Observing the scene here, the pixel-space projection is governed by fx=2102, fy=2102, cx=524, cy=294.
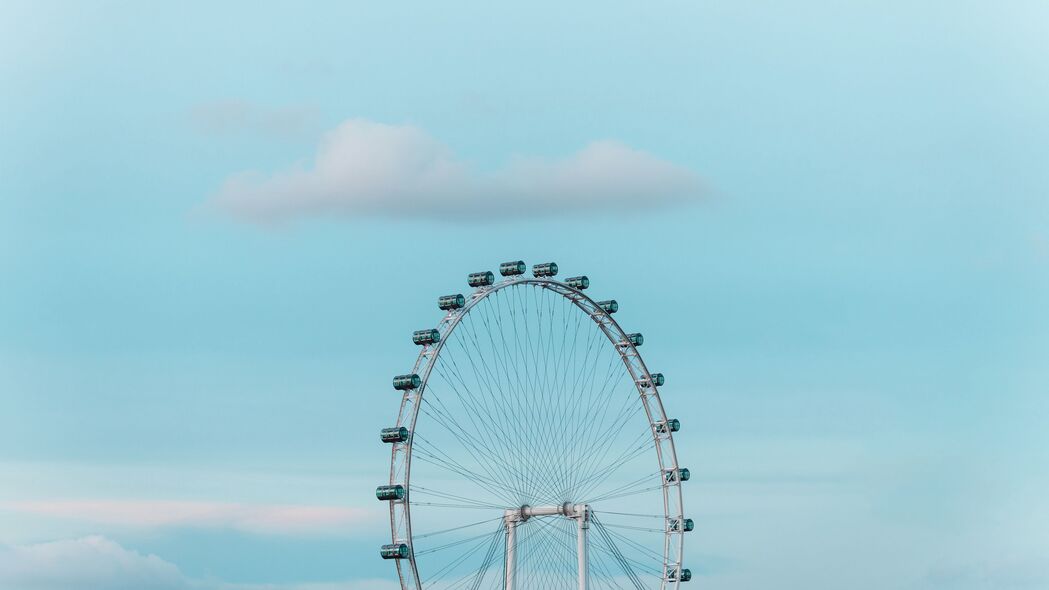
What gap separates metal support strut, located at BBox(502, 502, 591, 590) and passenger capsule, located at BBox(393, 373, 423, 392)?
9.44 meters

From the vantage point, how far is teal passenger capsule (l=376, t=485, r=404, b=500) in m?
86.5

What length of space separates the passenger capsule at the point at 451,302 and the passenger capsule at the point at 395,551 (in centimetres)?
1068

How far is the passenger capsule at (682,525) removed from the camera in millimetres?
109125

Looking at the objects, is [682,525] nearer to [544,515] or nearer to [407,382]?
[544,515]

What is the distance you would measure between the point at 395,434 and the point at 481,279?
8.55 m

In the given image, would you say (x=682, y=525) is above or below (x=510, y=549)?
above

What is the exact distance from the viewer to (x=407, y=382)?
87875mm

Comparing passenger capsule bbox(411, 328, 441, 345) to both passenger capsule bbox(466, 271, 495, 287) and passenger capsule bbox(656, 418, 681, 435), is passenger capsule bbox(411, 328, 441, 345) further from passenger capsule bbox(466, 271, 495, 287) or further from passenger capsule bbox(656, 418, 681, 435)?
passenger capsule bbox(656, 418, 681, 435)

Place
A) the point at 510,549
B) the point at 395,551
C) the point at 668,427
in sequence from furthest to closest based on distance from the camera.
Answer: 1. the point at 668,427
2. the point at 510,549
3. the point at 395,551

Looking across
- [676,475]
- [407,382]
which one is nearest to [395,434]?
[407,382]

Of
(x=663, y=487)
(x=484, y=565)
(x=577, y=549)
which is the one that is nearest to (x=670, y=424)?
(x=663, y=487)

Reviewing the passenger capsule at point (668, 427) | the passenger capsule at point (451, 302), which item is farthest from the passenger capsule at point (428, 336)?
the passenger capsule at point (668, 427)

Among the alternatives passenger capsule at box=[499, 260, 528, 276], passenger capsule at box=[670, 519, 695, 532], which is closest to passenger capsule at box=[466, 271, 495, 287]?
passenger capsule at box=[499, 260, 528, 276]

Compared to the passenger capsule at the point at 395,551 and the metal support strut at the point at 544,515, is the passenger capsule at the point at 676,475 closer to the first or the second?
the metal support strut at the point at 544,515
